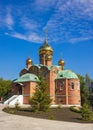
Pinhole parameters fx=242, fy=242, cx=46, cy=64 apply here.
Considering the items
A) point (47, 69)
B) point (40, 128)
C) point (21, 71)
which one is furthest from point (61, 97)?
point (40, 128)

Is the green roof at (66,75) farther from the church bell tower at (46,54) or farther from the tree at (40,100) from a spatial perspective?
the tree at (40,100)

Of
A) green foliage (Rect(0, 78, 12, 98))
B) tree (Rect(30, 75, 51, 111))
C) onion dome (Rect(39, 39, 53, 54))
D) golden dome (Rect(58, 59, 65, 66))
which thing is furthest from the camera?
green foliage (Rect(0, 78, 12, 98))

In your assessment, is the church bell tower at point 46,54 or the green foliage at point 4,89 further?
the green foliage at point 4,89

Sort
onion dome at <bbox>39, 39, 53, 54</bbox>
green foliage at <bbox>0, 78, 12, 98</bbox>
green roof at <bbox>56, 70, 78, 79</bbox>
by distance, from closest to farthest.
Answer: green roof at <bbox>56, 70, 78, 79</bbox>, onion dome at <bbox>39, 39, 53, 54</bbox>, green foliage at <bbox>0, 78, 12, 98</bbox>

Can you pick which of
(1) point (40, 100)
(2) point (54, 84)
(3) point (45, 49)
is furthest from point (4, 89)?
(1) point (40, 100)

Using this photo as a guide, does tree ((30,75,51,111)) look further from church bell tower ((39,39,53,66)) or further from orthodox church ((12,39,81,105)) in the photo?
church bell tower ((39,39,53,66))

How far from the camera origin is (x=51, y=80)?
143 ft

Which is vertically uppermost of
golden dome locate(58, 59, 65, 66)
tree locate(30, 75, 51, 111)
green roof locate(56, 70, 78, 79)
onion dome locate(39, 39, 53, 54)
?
onion dome locate(39, 39, 53, 54)

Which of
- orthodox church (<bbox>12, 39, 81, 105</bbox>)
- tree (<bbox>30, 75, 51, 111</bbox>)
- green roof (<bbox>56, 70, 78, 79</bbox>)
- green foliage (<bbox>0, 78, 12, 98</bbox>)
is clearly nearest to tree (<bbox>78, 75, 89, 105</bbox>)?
orthodox church (<bbox>12, 39, 81, 105</bbox>)

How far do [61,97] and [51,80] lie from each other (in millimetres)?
3509

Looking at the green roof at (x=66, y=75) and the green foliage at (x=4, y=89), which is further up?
the green roof at (x=66, y=75)

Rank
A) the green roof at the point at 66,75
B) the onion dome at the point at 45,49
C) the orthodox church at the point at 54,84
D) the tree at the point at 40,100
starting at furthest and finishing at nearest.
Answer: the onion dome at the point at 45,49 → the green roof at the point at 66,75 → the orthodox church at the point at 54,84 → the tree at the point at 40,100

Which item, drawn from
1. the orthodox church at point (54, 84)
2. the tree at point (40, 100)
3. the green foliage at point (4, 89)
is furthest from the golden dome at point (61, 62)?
the tree at point (40, 100)

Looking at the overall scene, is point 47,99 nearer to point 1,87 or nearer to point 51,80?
point 51,80
